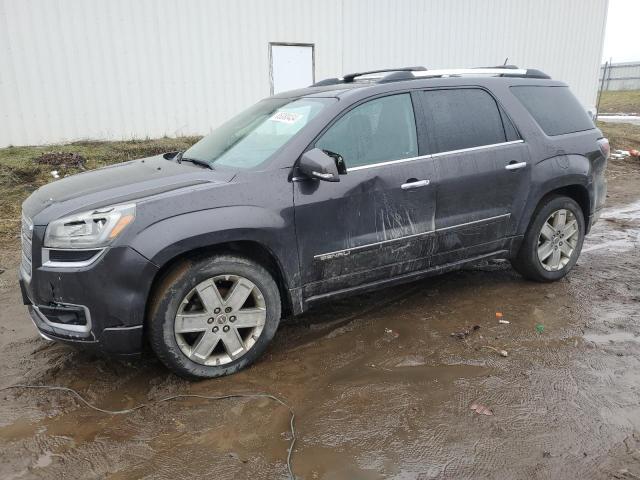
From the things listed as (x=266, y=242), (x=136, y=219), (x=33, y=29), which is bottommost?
(x=266, y=242)

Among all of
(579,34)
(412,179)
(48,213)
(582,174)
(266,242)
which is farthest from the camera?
(579,34)

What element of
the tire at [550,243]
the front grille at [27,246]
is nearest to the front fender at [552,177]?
the tire at [550,243]

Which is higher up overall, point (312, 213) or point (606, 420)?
point (312, 213)

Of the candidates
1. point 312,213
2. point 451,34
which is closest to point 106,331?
point 312,213

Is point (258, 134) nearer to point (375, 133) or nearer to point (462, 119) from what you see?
point (375, 133)

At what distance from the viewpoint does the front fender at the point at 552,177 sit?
14.1 ft

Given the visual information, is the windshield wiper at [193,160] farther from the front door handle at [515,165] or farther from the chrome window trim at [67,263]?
the front door handle at [515,165]

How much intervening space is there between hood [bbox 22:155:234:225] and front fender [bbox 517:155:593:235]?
8.35 feet

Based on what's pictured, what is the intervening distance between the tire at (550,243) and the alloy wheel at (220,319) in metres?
2.54

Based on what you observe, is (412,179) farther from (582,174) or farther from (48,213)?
(48,213)

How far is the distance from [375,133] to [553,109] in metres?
1.95

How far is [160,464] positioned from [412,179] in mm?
2411

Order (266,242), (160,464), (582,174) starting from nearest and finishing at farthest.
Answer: (160,464)
(266,242)
(582,174)

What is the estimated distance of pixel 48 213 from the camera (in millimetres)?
2980
